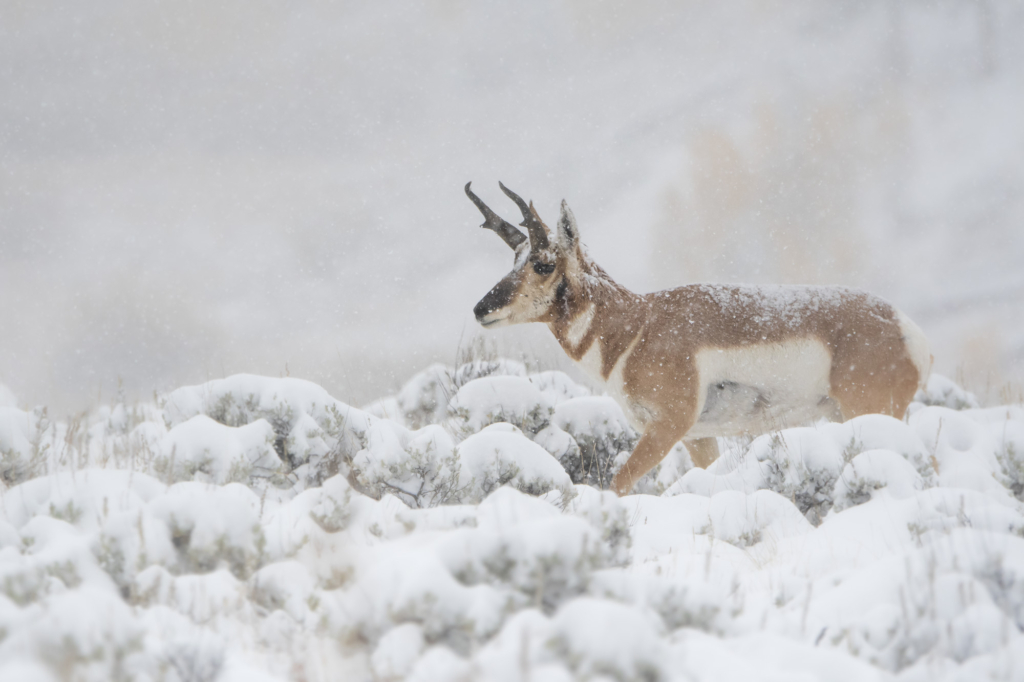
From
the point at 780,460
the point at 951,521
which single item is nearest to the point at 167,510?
the point at 951,521

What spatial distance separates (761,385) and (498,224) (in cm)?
263

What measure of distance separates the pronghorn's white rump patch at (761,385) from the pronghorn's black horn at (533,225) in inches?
61.1

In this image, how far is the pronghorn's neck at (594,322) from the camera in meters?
5.74

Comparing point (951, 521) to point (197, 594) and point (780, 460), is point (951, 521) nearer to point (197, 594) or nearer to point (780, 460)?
point (780, 460)

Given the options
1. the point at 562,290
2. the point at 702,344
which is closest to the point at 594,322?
the point at 562,290

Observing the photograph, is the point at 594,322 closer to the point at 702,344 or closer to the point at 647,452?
the point at 702,344

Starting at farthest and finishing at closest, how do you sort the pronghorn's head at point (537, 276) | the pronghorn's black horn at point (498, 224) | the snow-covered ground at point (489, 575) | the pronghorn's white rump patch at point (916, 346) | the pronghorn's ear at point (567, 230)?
the pronghorn's black horn at point (498, 224) → the pronghorn's white rump patch at point (916, 346) → the pronghorn's ear at point (567, 230) → the pronghorn's head at point (537, 276) → the snow-covered ground at point (489, 575)

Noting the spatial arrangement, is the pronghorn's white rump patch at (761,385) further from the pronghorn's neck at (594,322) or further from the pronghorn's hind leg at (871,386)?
the pronghorn's neck at (594,322)

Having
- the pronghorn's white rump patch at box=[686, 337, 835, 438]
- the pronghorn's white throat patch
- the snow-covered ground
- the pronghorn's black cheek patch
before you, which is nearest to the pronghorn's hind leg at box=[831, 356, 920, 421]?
the pronghorn's white rump patch at box=[686, 337, 835, 438]

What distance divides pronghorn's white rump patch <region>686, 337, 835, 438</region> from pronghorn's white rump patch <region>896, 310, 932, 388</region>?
708 millimetres

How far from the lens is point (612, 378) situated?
5.75 m

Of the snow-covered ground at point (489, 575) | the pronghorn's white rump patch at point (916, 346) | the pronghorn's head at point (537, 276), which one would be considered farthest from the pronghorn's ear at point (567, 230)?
the pronghorn's white rump patch at point (916, 346)

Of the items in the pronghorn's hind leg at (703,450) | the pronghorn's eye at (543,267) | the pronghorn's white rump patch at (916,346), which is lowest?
the pronghorn's hind leg at (703,450)

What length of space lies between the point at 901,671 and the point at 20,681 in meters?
2.25
